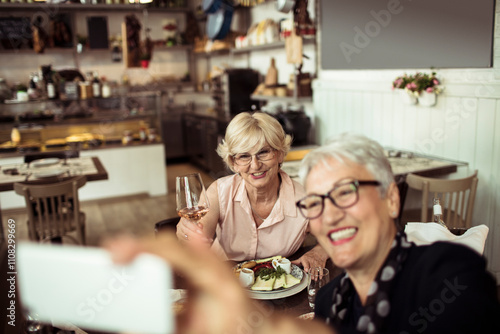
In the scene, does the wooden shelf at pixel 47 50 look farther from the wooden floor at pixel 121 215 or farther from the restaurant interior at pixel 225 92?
the wooden floor at pixel 121 215

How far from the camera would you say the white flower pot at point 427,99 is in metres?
3.71

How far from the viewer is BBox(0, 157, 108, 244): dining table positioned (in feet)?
12.7

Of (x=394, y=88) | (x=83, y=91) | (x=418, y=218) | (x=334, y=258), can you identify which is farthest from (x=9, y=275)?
(x=83, y=91)

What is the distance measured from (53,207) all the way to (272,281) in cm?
243

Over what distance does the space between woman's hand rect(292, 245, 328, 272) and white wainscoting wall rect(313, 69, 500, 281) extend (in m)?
2.06

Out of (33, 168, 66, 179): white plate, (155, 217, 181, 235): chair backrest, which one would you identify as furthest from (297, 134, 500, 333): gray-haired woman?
(33, 168, 66, 179): white plate

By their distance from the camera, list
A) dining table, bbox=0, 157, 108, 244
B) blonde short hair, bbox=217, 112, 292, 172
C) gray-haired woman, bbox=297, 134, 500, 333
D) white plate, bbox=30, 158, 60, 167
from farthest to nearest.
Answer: white plate, bbox=30, 158, 60, 167 < dining table, bbox=0, 157, 108, 244 < blonde short hair, bbox=217, 112, 292, 172 < gray-haired woman, bbox=297, 134, 500, 333

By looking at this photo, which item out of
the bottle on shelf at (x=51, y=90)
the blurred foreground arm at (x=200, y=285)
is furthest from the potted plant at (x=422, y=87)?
the bottle on shelf at (x=51, y=90)

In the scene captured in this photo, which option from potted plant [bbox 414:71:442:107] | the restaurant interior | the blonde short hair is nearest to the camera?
the blonde short hair

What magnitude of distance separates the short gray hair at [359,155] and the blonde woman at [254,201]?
3.16 ft

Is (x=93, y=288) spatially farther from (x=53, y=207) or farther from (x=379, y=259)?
(x=53, y=207)

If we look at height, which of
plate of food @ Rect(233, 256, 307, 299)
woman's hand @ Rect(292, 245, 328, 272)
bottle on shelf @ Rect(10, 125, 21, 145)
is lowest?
woman's hand @ Rect(292, 245, 328, 272)

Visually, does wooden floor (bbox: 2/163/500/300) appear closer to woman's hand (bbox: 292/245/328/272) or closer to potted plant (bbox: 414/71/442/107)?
potted plant (bbox: 414/71/442/107)

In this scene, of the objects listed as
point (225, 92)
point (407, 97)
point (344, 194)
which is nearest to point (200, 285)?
point (344, 194)
